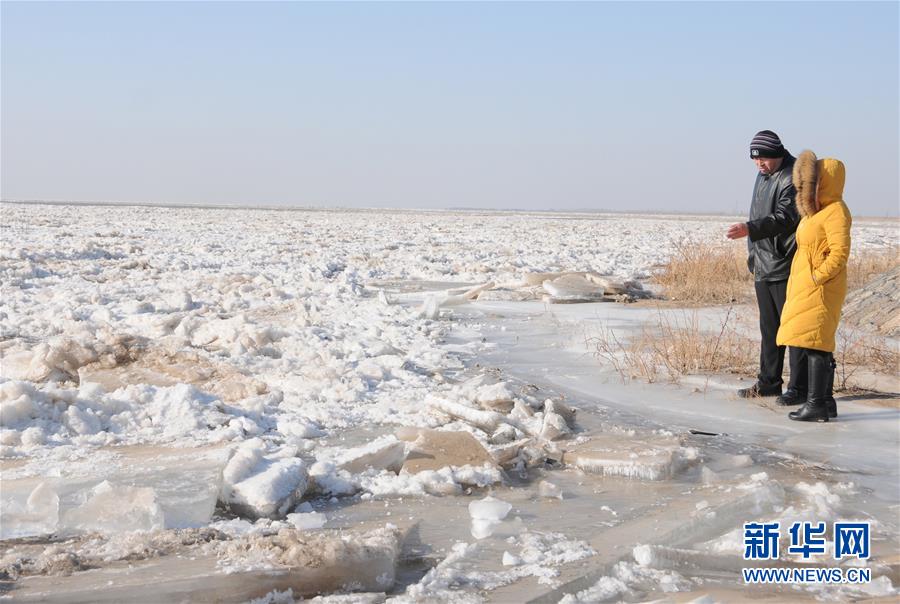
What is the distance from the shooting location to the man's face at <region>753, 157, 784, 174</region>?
193 inches

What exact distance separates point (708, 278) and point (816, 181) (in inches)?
222

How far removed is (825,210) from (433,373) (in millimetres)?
2702

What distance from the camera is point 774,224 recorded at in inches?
188

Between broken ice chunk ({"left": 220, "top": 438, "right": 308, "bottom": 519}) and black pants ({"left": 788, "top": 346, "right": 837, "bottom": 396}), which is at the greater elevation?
black pants ({"left": 788, "top": 346, "right": 837, "bottom": 396})

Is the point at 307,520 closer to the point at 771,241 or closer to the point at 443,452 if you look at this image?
the point at 443,452

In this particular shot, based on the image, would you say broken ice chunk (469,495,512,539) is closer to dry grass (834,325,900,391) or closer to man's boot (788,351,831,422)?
man's boot (788,351,831,422)

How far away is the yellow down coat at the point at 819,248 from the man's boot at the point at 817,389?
3.3 inches

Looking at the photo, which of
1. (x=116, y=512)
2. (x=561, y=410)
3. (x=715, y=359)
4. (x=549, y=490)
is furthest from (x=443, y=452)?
(x=715, y=359)

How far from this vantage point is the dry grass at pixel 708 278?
31.8 feet

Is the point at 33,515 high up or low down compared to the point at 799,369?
down

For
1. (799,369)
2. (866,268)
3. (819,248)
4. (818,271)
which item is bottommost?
(799,369)

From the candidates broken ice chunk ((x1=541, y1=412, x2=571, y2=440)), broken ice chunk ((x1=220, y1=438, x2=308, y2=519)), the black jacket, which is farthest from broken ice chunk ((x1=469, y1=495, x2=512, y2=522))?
the black jacket

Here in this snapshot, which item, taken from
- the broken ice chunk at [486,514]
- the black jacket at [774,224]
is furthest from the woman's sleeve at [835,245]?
the broken ice chunk at [486,514]

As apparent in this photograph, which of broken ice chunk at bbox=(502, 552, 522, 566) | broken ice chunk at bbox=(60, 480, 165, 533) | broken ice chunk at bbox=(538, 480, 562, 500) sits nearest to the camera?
broken ice chunk at bbox=(502, 552, 522, 566)
